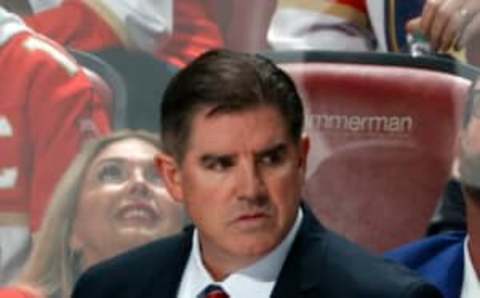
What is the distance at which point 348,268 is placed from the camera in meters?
1.55

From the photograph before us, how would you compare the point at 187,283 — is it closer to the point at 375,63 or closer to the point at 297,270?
the point at 297,270

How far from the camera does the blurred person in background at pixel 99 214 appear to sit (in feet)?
7.22

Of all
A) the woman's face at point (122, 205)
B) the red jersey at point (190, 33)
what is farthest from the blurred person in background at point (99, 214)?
the red jersey at point (190, 33)

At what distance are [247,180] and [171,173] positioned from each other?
0.13 m

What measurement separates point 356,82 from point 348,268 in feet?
2.00

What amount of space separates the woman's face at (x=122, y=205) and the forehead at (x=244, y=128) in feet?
2.10

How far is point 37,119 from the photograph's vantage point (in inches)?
89.6

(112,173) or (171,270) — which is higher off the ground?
(171,270)

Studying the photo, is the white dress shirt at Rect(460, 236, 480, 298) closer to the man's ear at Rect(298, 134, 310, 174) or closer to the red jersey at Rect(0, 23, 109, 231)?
the man's ear at Rect(298, 134, 310, 174)

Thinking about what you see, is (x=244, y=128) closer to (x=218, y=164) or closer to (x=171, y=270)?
(x=218, y=164)

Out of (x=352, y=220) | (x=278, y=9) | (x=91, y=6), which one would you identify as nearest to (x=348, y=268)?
(x=352, y=220)

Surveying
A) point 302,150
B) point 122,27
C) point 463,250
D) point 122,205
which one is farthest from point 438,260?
point 122,27

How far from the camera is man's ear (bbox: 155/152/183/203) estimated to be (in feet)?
5.32

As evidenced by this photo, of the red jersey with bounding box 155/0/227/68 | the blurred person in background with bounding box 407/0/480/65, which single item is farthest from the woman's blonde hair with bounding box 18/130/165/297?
the blurred person in background with bounding box 407/0/480/65
